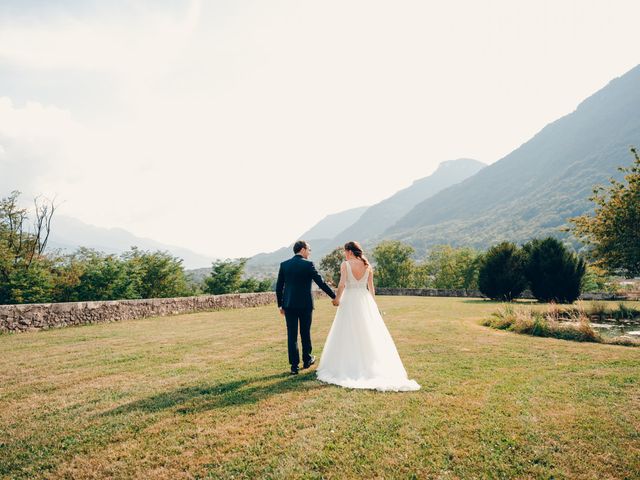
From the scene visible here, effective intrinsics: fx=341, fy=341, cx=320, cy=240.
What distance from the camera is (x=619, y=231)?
57.2ft

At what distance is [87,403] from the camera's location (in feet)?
16.3

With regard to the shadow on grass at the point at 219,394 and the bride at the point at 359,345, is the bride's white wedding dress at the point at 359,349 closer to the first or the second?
the bride at the point at 359,345

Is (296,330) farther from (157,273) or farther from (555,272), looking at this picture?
(555,272)

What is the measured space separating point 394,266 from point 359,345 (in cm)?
5706

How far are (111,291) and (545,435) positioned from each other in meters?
21.2

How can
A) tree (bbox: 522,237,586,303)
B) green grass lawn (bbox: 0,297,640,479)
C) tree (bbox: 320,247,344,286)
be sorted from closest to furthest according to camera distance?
green grass lawn (bbox: 0,297,640,479) < tree (bbox: 522,237,586,303) < tree (bbox: 320,247,344,286)

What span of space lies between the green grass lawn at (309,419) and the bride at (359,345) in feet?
1.27

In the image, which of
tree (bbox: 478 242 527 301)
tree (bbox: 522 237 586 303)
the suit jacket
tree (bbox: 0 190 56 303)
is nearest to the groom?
the suit jacket

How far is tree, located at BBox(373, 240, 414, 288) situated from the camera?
61344 mm

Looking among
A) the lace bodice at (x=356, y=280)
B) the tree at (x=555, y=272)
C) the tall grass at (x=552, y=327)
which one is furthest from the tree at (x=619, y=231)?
the lace bodice at (x=356, y=280)

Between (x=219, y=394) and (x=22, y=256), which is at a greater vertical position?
(x=22, y=256)

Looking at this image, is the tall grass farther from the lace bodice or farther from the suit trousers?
the suit trousers

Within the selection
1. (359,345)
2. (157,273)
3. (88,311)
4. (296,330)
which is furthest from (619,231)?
(157,273)

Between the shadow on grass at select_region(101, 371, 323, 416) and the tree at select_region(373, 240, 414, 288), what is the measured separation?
5638 cm
